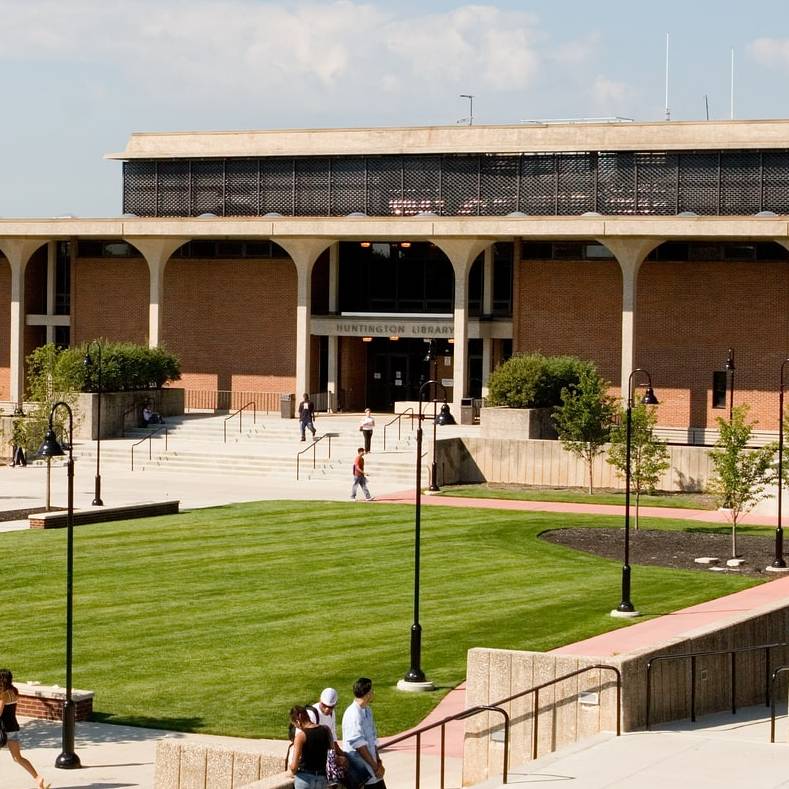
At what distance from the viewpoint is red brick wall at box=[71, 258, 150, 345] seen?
71938 millimetres

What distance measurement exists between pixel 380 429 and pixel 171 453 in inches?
306

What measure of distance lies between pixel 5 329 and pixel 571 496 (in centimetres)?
3282

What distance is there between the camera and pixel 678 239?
6016 centimetres

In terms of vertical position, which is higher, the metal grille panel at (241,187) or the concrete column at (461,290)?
the metal grille panel at (241,187)

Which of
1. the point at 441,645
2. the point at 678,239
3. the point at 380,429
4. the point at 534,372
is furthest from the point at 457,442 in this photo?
the point at 441,645

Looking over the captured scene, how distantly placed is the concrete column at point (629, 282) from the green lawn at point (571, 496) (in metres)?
8.42

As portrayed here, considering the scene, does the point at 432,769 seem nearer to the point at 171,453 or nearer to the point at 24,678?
the point at 24,678

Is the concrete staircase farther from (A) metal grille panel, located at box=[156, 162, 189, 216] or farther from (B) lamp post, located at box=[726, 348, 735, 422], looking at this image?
(A) metal grille panel, located at box=[156, 162, 189, 216]

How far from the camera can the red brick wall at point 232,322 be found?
6925 centimetres

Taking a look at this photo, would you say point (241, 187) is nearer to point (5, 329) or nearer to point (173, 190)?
point (173, 190)

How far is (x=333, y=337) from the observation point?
6725 cm

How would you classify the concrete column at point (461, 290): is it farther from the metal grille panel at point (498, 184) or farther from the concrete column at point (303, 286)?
the concrete column at point (303, 286)

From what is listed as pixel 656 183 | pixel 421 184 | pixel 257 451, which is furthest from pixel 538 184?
pixel 257 451

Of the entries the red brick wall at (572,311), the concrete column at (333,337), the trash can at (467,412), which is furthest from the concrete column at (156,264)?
the red brick wall at (572,311)
